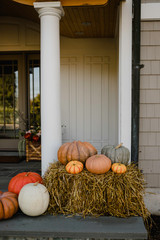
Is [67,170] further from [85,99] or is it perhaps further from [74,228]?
[85,99]

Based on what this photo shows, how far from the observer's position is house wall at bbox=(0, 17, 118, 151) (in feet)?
15.4

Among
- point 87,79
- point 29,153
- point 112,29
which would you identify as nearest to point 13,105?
point 29,153

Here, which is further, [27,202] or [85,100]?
[85,100]

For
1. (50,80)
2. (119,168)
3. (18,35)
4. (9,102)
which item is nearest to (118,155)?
(119,168)

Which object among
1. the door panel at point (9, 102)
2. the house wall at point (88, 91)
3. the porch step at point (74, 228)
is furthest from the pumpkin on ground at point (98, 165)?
the door panel at point (9, 102)

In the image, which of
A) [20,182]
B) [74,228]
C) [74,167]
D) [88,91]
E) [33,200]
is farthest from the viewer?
[88,91]

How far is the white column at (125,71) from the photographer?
2.97 m

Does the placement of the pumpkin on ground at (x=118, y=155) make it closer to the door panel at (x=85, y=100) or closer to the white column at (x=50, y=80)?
the white column at (x=50, y=80)

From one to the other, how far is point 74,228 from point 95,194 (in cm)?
38

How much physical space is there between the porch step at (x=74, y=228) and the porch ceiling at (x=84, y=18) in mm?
2425

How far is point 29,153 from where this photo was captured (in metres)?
4.61

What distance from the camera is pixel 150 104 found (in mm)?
3053

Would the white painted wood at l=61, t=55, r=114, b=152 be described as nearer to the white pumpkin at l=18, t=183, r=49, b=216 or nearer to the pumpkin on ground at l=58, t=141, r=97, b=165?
the pumpkin on ground at l=58, t=141, r=97, b=165

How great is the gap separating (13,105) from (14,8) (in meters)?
1.89
